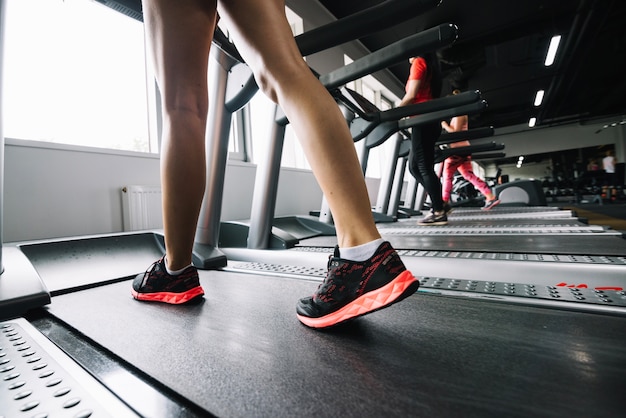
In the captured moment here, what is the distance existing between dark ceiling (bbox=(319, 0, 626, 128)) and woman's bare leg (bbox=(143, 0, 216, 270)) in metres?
2.95

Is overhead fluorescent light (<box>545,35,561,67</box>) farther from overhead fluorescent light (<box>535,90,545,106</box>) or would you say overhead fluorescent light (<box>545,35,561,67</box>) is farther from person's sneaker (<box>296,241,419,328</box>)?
person's sneaker (<box>296,241,419,328</box>)

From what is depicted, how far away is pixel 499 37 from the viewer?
6523 mm

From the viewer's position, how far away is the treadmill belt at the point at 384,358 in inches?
16.4

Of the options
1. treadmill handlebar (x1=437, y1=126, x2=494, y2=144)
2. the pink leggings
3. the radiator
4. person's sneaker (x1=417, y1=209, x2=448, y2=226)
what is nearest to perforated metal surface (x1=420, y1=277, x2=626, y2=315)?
the radiator

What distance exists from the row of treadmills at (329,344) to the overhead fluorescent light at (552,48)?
22.2ft

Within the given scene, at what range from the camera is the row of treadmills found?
0.43 meters

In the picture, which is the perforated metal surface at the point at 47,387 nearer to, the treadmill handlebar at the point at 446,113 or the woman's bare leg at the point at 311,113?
the woman's bare leg at the point at 311,113

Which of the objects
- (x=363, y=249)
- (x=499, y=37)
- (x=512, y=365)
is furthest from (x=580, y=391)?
(x=499, y=37)

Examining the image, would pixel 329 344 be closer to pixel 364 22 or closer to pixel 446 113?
pixel 364 22

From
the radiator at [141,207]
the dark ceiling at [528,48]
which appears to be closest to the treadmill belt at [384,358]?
the radiator at [141,207]

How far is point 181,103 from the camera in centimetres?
90

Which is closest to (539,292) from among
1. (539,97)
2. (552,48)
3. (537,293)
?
(537,293)

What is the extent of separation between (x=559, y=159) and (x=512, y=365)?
20882 mm

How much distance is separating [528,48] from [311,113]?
9177 mm
